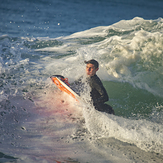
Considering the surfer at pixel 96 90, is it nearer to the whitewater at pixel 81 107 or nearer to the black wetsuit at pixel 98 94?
the black wetsuit at pixel 98 94

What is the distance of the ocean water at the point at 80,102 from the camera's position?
3.15m

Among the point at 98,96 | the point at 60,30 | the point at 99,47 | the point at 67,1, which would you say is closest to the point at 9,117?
the point at 98,96

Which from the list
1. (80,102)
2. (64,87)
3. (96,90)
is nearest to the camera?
(96,90)

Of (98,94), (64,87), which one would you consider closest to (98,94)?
(98,94)

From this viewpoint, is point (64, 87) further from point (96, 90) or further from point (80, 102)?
point (96, 90)

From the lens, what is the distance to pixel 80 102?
420 centimetres

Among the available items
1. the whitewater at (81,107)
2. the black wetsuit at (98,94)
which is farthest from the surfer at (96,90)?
the whitewater at (81,107)

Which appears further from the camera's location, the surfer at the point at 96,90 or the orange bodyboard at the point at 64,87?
the orange bodyboard at the point at 64,87

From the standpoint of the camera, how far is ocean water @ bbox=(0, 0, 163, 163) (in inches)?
124

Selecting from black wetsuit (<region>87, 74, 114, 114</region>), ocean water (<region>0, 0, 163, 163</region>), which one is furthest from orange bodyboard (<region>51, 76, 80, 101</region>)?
black wetsuit (<region>87, 74, 114, 114</region>)

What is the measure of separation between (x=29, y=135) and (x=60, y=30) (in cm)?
991

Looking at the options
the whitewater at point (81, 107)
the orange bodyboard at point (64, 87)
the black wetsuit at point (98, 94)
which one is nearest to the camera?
the whitewater at point (81, 107)

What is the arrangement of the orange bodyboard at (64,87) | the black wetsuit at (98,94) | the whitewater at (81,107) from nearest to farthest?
the whitewater at (81,107) < the black wetsuit at (98,94) < the orange bodyboard at (64,87)

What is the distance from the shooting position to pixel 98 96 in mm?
4012
